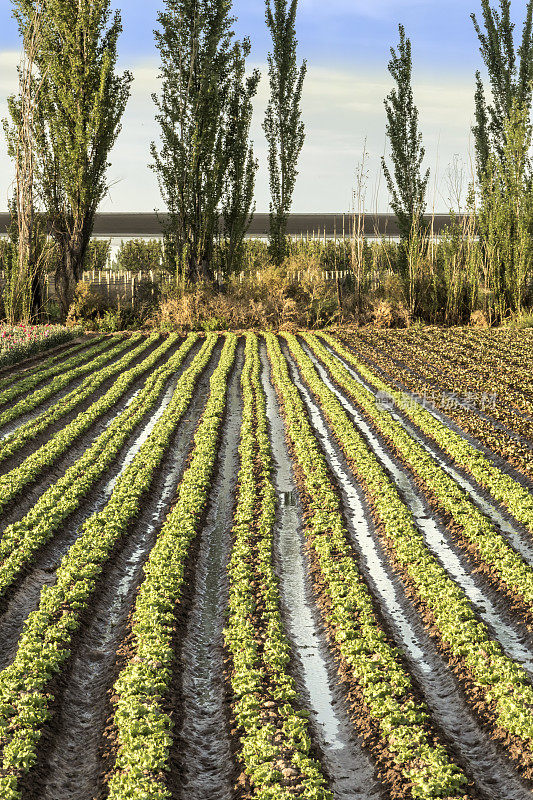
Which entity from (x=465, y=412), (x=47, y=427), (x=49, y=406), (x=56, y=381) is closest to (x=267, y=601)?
(x=47, y=427)

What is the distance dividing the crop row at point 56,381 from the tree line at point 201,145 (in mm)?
3442

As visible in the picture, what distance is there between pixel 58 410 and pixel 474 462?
8057mm

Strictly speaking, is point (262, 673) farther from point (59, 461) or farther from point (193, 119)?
point (193, 119)

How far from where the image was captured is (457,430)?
14320 millimetres

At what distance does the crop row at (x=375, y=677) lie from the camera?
5.27 m

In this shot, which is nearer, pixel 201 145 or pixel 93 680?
pixel 93 680

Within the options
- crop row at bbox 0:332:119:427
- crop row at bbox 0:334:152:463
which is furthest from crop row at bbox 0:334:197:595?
crop row at bbox 0:332:119:427

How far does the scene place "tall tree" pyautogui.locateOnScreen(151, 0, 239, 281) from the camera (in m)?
28.6

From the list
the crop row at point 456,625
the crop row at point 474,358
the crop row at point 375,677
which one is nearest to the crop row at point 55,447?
the crop row at point 375,677

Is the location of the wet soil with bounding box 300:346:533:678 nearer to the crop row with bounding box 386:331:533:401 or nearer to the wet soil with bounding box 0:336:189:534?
the wet soil with bounding box 0:336:189:534

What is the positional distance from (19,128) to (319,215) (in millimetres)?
23734

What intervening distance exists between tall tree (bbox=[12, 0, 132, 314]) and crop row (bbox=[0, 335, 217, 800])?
17.2m

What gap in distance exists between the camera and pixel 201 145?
94.9 feet

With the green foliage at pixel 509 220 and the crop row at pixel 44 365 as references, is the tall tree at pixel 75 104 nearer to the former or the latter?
the crop row at pixel 44 365
